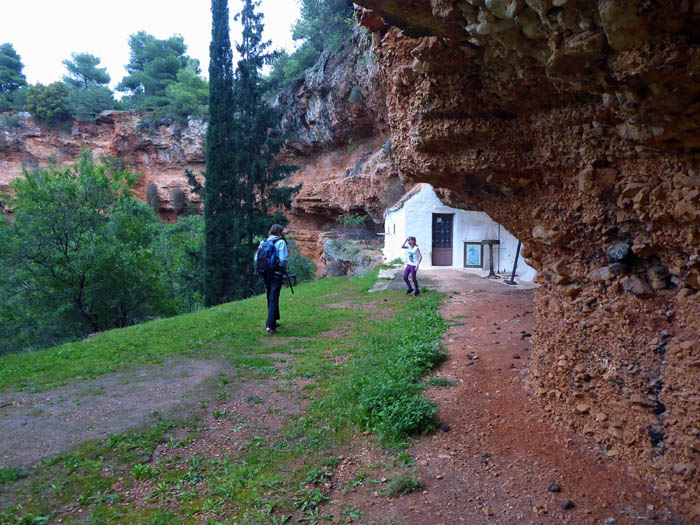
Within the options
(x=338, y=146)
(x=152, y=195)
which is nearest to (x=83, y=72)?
(x=152, y=195)

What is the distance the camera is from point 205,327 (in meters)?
8.64

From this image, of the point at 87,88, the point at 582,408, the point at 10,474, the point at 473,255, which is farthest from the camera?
the point at 87,88

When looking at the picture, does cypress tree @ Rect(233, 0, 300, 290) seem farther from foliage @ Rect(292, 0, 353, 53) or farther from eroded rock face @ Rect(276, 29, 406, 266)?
foliage @ Rect(292, 0, 353, 53)

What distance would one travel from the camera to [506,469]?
2.95 meters

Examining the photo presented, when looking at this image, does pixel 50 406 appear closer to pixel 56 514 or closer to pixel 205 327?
pixel 56 514

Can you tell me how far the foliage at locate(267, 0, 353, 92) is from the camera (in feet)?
91.0

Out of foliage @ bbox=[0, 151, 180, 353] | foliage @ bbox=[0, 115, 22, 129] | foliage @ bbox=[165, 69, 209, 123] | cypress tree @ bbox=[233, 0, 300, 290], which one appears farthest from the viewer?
foliage @ bbox=[165, 69, 209, 123]

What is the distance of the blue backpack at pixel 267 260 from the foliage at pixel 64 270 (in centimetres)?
683

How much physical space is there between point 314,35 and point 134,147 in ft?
66.4

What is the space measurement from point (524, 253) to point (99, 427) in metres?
4.48

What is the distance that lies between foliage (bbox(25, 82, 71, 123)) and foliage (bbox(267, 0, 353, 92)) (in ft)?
66.4

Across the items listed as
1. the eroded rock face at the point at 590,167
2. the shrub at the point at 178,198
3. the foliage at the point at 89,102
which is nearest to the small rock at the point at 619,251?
the eroded rock face at the point at 590,167

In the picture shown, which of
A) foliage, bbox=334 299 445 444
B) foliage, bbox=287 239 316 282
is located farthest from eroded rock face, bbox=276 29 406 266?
foliage, bbox=334 299 445 444

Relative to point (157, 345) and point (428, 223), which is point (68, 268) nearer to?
point (157, 345)
